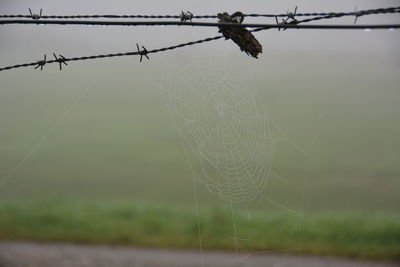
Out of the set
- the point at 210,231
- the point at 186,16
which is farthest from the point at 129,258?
the point at 186,16

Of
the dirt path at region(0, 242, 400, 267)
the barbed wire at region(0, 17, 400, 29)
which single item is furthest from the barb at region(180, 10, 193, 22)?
the dirt path at region(0, 242, 400, 267)

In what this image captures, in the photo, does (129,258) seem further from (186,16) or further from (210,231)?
(186,16)

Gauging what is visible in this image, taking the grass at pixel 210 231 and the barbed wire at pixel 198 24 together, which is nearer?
the barbed wire at pixel 198 24

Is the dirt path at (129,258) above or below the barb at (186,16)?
below

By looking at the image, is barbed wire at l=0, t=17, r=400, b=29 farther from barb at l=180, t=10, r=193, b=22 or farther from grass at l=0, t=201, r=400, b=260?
grass at l=0, t=201, r=400, b=260

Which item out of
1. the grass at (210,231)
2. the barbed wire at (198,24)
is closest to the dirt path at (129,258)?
the grass at (210,231)

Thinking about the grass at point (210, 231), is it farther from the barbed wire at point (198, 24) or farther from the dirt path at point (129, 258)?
the barbed wire at point (198, 24)

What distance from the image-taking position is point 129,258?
8023 millimetres

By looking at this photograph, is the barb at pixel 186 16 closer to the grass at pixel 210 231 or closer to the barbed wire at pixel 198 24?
the barbed wire at pixel 198 24

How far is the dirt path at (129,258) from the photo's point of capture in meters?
7.82

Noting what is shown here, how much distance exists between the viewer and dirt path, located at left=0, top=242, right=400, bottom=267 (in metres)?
7.82

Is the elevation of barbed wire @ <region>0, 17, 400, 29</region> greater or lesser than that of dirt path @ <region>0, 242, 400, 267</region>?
greater

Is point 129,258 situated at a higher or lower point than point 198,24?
lower

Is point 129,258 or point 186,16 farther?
point 129,258
